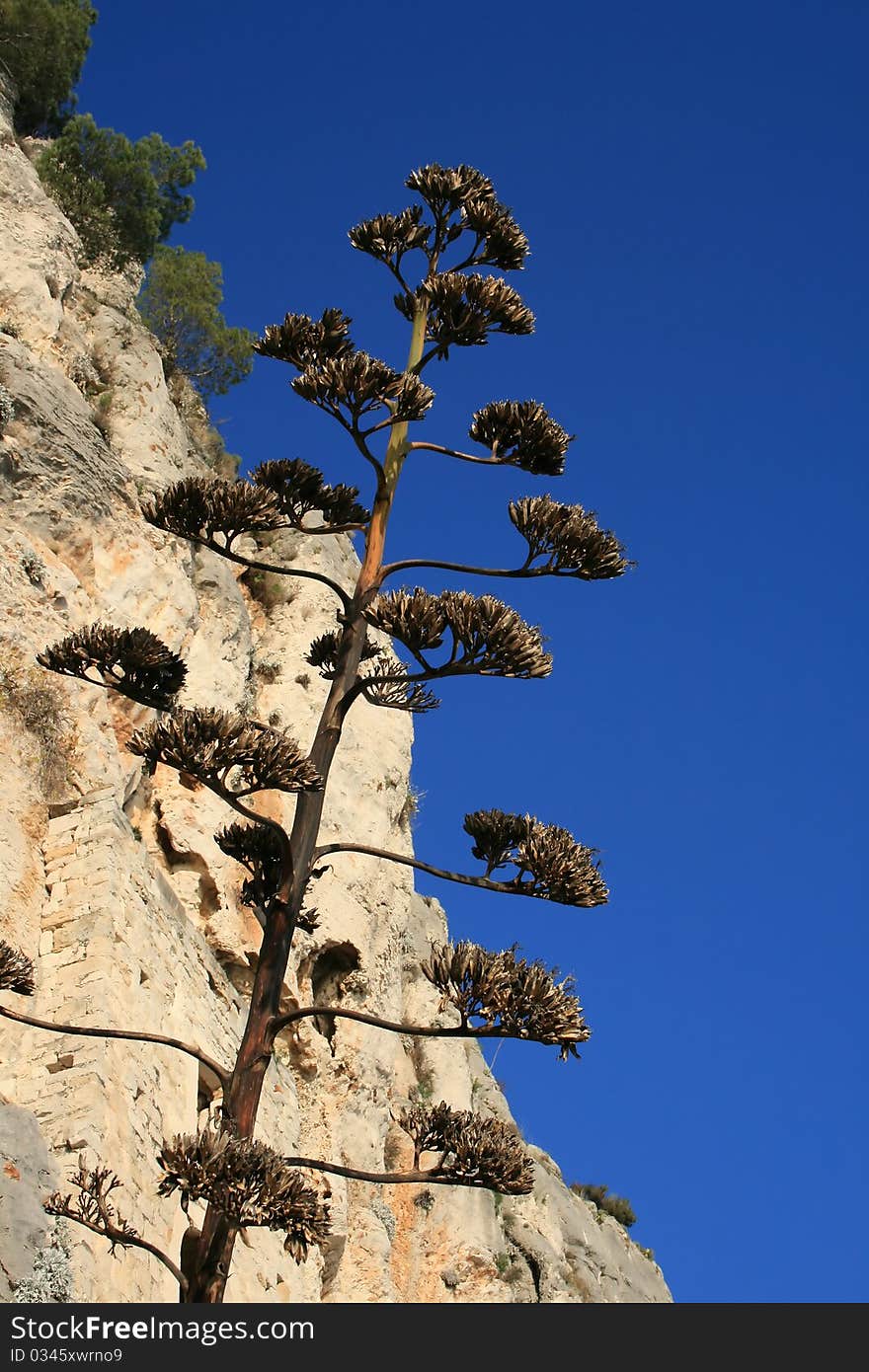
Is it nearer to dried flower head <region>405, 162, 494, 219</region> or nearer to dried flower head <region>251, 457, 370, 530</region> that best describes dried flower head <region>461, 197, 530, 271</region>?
dried flower head <region>405, 162, 494, 219</region>

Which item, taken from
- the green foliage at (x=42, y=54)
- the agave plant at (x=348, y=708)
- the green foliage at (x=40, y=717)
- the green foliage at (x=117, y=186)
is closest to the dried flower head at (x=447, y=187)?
the agave plant at (x=348, y=708)

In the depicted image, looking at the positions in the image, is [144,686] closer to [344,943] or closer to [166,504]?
[166,504]

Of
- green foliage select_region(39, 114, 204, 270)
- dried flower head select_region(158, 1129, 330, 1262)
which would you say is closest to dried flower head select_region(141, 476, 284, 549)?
dried flower head select_region(158, 1129, 330, 1262)

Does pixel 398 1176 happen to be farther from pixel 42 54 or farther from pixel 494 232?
pixel 42 54

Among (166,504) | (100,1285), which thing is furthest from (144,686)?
(100,1285)

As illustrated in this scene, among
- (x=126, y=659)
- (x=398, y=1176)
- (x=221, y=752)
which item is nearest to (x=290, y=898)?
(x=221, y=752)

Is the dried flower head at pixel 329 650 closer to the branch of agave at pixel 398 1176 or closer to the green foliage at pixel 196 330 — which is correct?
the branch of agave at pixel 398 1176

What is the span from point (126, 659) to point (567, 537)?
3058 mm

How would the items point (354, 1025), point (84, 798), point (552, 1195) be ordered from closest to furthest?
point (84, 798) < point (354, 1025) < point (552, 1195)

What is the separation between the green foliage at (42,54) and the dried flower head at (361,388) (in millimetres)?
24629
